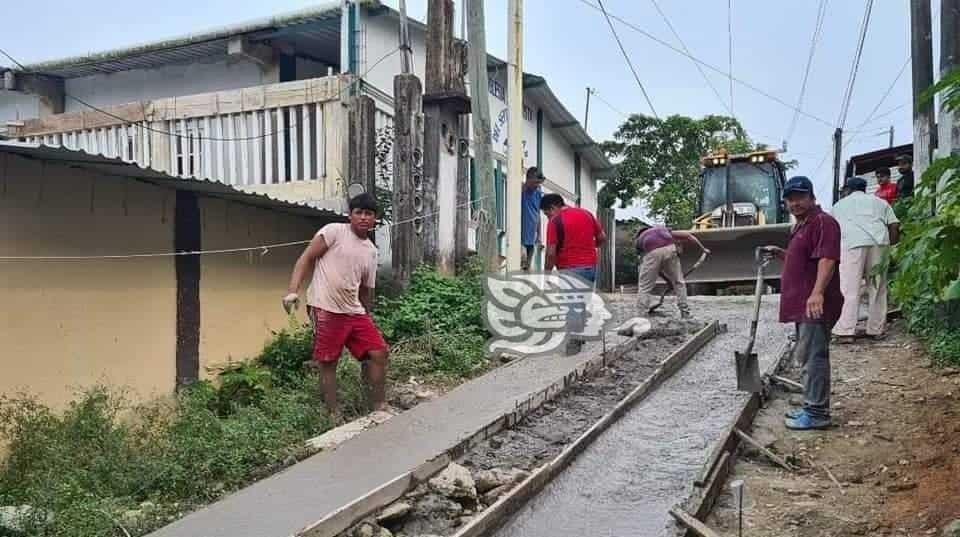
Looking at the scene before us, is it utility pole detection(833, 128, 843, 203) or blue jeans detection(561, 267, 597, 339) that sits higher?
utility pole detection(833, 128, 843, 203)

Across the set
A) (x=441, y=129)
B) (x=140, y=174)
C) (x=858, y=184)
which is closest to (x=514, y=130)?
(x=441, y=129)

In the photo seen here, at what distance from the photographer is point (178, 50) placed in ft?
38.9

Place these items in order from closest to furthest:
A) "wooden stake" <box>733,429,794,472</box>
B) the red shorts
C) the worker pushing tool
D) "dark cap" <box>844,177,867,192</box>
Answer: "wooden stake" <box>733,429,794,472</box>
the red shorts
"dark cap" <box>844,177,867,192</box>
the worker pushing tool

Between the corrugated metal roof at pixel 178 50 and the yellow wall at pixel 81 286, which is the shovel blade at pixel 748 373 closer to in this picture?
the yellow wall at pixel 81 286

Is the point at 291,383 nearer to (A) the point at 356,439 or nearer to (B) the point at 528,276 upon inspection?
(A) the point at 356,439

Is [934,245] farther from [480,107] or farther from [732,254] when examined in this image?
[732,254]

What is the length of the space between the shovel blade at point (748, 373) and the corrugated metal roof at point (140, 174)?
481 cm

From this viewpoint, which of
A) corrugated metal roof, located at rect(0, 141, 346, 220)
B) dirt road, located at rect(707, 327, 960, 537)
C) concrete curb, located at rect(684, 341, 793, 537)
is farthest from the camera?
corrugated metal roof, located at rect(0, 141, 346, 220)

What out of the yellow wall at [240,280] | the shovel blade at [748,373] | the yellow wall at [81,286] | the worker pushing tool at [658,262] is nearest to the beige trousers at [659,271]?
the worker pushing tool at [658,262]

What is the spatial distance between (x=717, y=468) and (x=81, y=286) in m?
5.24

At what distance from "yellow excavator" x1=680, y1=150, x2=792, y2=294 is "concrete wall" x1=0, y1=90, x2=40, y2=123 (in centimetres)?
1247

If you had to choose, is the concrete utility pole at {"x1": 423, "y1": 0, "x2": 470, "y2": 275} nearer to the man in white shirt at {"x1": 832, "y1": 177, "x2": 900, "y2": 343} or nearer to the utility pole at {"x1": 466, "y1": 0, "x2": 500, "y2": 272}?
the utility pole at {"x1": 466, "y1": 0, "x2": 500, "y2": 272}

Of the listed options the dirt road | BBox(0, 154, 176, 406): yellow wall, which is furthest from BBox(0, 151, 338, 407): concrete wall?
the dirt road

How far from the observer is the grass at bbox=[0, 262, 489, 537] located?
429 cm
